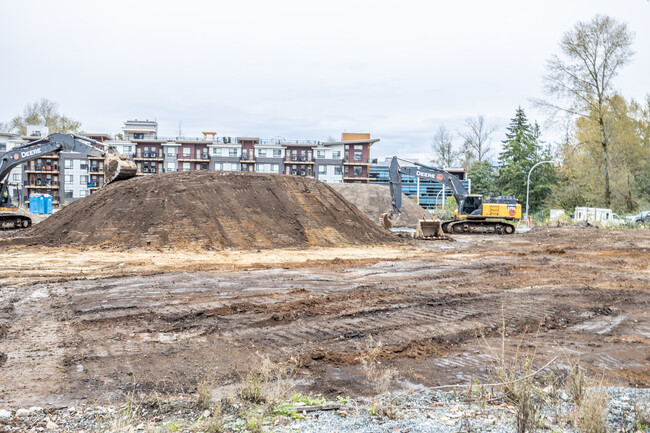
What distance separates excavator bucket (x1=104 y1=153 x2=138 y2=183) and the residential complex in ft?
181

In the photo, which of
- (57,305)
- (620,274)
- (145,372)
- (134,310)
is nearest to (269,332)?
(145,372)

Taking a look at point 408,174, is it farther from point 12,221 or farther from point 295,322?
point 295,322

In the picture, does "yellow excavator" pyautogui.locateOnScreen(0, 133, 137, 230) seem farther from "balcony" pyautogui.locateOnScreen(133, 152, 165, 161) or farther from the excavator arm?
"balcony" pyautogui.locateOnScreen(133, 152, 165, 161)

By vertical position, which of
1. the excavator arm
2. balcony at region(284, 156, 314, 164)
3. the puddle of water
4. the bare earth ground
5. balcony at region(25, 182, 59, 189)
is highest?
balcony at region(284, 156, 314, 164)

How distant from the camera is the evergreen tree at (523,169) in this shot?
61.1m

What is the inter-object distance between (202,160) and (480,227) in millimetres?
57649

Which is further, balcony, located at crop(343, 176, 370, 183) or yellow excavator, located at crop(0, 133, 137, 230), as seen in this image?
balcony, located at crop(343, 176, 370, 183)

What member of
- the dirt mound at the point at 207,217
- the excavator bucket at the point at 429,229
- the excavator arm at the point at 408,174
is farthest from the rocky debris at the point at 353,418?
the excavator arm at the point at 408,174

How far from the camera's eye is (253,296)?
32.7ft

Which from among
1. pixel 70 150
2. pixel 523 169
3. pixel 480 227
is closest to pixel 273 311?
pixel 70 150

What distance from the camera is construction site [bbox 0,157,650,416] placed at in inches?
231

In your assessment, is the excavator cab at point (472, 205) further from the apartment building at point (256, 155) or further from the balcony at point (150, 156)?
the balcony at point (150, 156)

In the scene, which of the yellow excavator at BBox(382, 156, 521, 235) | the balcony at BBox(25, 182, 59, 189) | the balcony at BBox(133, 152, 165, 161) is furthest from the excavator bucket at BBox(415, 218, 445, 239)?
the balcony at BBox(25, 182, 59, 189)

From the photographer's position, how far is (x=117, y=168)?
1005 inches
